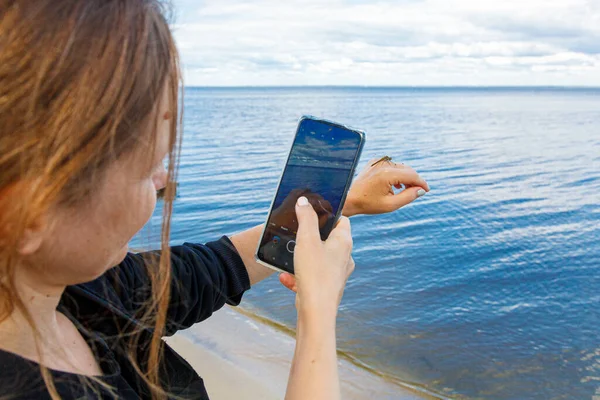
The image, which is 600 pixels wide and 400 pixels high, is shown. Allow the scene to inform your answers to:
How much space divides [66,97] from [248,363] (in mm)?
3407

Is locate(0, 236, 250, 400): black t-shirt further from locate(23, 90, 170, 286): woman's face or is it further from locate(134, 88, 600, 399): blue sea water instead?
locate(134, 88, 600, 399): blue sea water

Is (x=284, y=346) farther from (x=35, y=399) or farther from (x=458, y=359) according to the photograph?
(x=35, y=399)

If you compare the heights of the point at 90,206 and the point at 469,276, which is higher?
the point at 90,206

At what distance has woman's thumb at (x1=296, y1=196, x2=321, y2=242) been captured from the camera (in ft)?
5.10

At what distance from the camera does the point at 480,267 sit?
6855mm

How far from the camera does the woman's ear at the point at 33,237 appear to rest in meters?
1.06

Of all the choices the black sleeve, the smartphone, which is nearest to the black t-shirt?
the black sleeve

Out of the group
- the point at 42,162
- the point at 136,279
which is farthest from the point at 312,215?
the point at 42,162

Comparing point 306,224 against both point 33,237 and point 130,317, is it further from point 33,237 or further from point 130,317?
point 33,237

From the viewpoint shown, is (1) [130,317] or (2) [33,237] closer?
(2) [33,237]

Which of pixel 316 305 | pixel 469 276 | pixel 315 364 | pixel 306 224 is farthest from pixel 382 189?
pixel 469 276

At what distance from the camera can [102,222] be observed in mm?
1146

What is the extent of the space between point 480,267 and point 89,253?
20.6 feet

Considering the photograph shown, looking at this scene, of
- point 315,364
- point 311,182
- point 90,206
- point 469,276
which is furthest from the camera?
point 469,276
